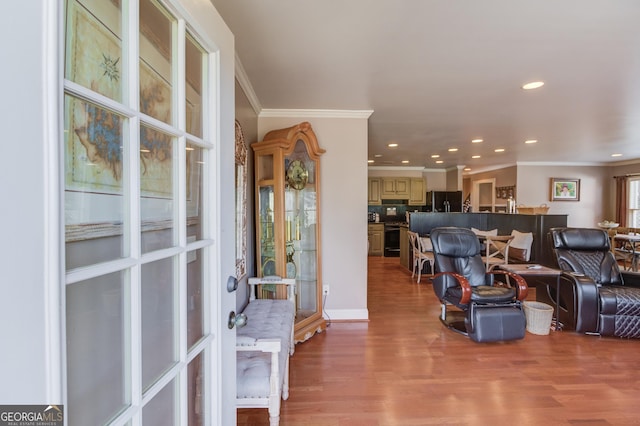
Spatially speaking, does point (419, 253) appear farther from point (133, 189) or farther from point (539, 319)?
point (133, 189)

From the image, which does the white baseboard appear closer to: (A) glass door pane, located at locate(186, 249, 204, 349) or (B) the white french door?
(B) the white french door

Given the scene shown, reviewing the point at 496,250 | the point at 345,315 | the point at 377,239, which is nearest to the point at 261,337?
the point at 345,315

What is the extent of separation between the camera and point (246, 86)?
2.66 metres

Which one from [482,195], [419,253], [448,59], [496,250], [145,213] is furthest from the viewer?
[482,195]

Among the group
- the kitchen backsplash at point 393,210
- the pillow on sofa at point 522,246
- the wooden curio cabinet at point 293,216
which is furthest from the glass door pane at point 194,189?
the kitchen backsplash at point 393,210

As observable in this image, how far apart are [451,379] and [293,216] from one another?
1.98 metres

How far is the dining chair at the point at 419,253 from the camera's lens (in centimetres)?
546

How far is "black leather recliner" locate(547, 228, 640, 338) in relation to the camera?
10.1ft

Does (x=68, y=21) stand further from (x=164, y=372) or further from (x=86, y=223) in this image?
(x=164, y=372)

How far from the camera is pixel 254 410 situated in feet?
6.85

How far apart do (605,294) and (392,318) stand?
84.4 inches

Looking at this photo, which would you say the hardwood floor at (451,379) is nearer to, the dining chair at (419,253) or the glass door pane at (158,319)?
the glass door pane at (158,319)

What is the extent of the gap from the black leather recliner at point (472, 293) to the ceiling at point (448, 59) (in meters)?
1.55

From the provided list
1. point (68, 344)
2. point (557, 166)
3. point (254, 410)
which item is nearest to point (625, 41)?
point (68, 344)
